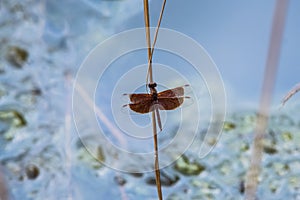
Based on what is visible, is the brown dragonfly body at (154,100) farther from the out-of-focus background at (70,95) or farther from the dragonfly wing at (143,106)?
the out-of-focus background at (70,95)

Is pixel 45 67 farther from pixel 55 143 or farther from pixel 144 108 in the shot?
pixel 144 108

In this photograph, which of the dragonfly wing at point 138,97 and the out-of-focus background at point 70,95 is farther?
the out-of-focus background at point 70,95

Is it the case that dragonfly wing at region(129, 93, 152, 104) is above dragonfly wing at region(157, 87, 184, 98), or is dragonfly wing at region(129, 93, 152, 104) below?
below

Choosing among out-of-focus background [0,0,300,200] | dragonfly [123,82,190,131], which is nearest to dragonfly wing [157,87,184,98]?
dragonfly [123,82,190,131]

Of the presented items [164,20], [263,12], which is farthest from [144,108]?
[263,12]

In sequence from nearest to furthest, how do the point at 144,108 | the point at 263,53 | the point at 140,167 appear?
the point at 144,108
the point at 140,167
the point at 263,53

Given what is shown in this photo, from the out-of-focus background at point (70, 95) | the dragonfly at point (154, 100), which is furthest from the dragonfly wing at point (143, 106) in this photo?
the out-of-focus background at point (70, 95)

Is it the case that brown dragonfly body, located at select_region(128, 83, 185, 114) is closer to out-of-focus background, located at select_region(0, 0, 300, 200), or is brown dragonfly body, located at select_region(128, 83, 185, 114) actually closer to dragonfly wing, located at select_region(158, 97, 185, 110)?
dragonfly wing, located at select_region(158, 97, 185, 110)

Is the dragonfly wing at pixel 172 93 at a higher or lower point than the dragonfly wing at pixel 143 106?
higher
